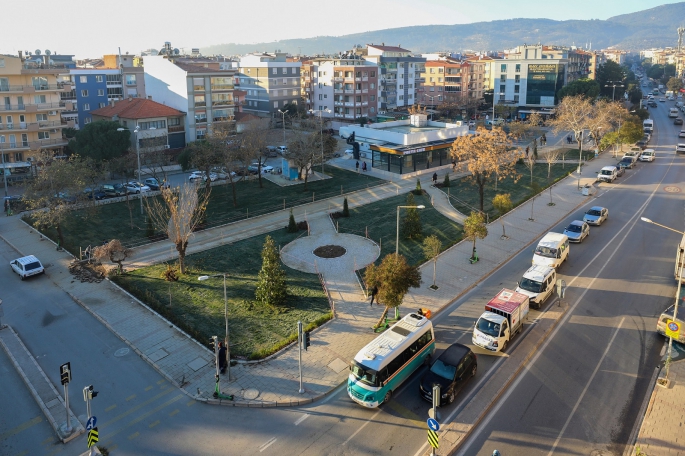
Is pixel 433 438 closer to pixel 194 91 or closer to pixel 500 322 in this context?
pixel 500 322

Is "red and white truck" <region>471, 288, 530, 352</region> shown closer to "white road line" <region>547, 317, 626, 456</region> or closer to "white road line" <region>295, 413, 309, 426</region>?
"white road line" <region>547, 317, 626, 456</region>

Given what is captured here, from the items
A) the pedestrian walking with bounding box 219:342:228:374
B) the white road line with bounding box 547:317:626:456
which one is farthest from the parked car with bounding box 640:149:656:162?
the pedestrian walking with bounding box 219:342:228:374

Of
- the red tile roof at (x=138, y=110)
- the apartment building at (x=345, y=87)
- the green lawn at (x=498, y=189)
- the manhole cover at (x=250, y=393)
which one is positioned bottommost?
the manhole cover at (x=250, y=393)

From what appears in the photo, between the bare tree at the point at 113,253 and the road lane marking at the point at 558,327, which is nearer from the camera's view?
the road lane marking at the point at 558,327

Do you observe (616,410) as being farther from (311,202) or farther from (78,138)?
(78,138)

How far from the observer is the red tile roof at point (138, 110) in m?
64.1

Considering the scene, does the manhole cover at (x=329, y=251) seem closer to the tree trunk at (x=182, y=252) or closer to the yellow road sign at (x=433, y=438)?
the tree trunk at (x=182, y=252)

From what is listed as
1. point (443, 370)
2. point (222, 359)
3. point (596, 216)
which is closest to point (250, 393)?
point (222, 359)

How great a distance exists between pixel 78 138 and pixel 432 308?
48492mm

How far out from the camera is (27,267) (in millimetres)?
30484

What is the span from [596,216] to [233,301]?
28.3 metres

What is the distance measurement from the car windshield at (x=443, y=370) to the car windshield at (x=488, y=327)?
370 cm

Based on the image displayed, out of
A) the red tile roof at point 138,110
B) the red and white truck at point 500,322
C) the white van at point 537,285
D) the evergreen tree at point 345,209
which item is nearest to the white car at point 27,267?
the evergreen tree at point 345,209

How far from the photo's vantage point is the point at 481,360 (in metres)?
21.7
